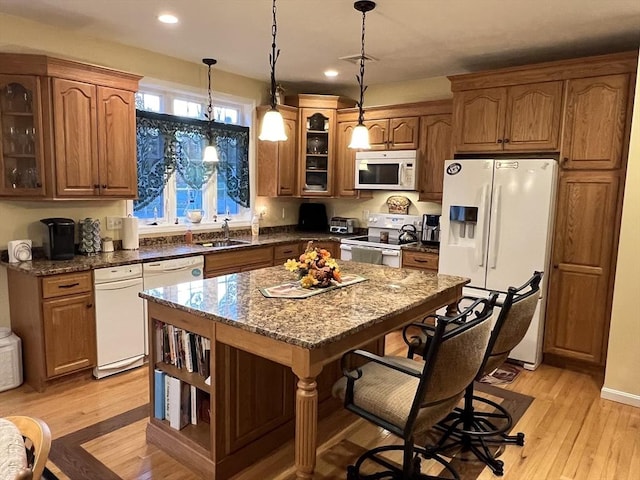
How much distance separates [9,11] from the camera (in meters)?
3.19

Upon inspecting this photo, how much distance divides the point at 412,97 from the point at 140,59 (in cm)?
280

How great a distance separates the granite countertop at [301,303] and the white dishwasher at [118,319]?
3.52ft

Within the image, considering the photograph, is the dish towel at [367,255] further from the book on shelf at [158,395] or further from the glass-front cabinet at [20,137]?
the glass-front cabinet at [20,137]

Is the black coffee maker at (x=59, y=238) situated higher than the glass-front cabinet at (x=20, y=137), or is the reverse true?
the glass-front cabinet at (x=20, y=137)

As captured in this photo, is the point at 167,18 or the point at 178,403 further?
the point at 167,18

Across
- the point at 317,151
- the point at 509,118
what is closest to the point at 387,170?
the point at 317,151

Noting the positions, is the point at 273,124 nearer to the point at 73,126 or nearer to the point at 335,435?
the point at 73,126

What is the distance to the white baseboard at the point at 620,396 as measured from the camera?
3.20 meters

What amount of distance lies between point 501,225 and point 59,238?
11.4 feet

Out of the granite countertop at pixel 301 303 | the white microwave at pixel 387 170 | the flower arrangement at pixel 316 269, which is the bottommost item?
the granite countertop at pixel 301 303

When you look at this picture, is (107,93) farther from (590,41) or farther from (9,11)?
(590,41)

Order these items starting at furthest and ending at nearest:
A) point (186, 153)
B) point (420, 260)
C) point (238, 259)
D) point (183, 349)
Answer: point (186, 153)
point (420, 260)
point (238, 259)
point (183, 349)

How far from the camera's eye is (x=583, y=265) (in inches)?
144

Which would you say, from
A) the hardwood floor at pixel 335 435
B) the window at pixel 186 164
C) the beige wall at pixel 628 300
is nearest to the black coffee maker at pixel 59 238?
the window at pixel 186 164
